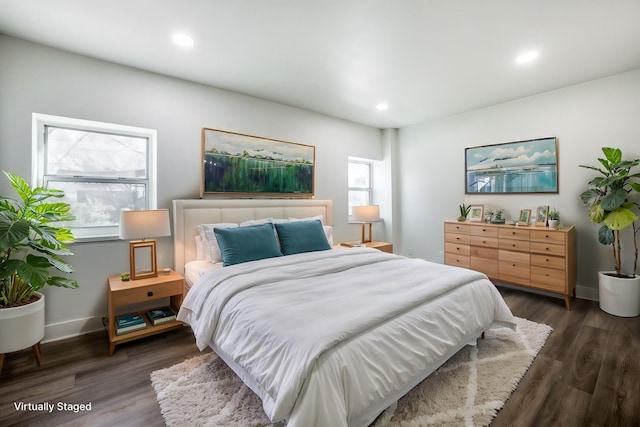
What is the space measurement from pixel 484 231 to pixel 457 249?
48cm

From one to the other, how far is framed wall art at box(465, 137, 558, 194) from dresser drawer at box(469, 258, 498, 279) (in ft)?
3.47

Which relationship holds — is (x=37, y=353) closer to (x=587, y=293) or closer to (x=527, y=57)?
(x=527, y=57)

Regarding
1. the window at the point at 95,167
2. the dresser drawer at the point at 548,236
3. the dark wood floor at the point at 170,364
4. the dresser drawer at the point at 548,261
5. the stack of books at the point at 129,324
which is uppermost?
the window at the point at 95,167

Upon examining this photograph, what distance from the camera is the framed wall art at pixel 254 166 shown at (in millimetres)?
3375

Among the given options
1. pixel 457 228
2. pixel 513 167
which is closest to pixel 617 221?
pixel 513 167

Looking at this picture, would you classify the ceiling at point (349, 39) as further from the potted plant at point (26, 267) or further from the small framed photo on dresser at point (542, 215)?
the small framed photo on dresser at point (542, 215)

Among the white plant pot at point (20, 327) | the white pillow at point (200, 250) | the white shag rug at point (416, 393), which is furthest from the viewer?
the white pillow at point (200, 250)

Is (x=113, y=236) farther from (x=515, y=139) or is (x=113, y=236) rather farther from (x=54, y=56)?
(x=515, y=139)

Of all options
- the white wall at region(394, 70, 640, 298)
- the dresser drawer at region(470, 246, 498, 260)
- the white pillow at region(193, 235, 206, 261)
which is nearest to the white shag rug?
the white pillow at region(193, 235, 206, 261)

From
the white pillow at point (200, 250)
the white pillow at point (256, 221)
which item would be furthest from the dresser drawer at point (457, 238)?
the white pillow at point (200, 250)

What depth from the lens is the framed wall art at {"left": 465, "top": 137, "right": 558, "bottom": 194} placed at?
146 inches

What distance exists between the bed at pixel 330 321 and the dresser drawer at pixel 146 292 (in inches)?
7.5

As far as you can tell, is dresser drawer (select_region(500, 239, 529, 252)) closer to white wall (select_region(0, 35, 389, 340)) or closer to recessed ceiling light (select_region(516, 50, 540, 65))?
recessed ceiling light (select_region(516, 50, 540, 65))

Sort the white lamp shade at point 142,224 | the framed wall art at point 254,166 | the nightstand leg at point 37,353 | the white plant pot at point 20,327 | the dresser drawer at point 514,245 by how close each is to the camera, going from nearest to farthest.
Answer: the white plant pot at point 20,327
the nightstand leg at point 37,353
the white lamp shade at point 142,224
the framed wall art at point 254,166
the dresser drawer at point 514,245
